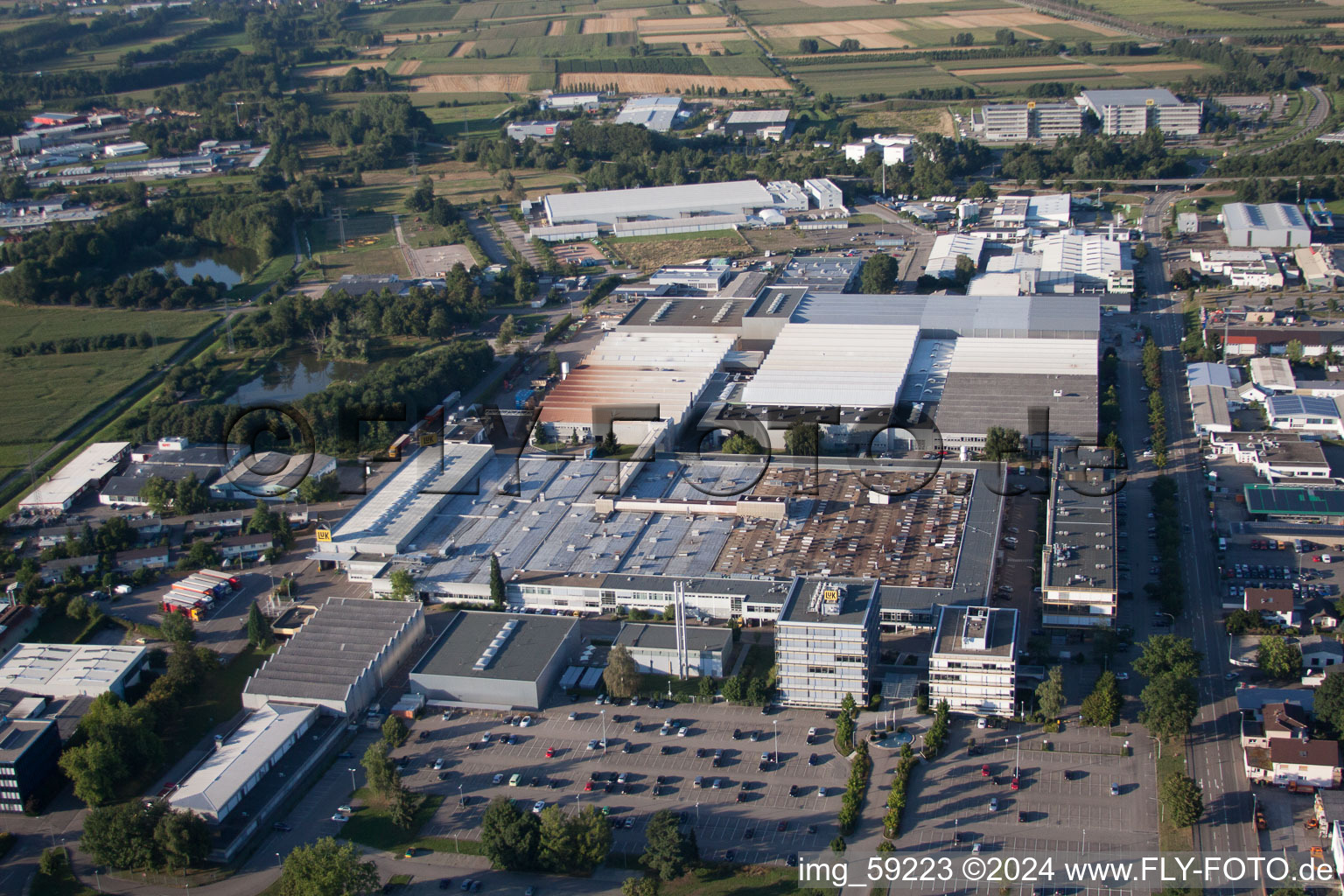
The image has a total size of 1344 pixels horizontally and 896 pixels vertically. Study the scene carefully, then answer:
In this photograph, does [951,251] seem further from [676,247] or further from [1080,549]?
[1080,549]

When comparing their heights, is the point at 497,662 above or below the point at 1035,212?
below

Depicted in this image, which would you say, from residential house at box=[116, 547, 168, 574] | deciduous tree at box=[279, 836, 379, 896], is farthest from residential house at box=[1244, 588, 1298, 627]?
residential house at box=[116, 547, 168, 574]

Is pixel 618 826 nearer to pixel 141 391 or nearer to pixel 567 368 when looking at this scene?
pixel 567 368

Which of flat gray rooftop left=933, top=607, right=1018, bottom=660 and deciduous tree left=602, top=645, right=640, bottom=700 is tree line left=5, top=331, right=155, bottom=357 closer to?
deciduous tree left=602, top=645, right=640, bottom=700

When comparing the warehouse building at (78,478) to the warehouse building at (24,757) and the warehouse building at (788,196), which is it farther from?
the warehouse building at (788,196)

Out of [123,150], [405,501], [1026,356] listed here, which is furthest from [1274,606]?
[123,150]

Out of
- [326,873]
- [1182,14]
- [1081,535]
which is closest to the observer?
[326,873]
